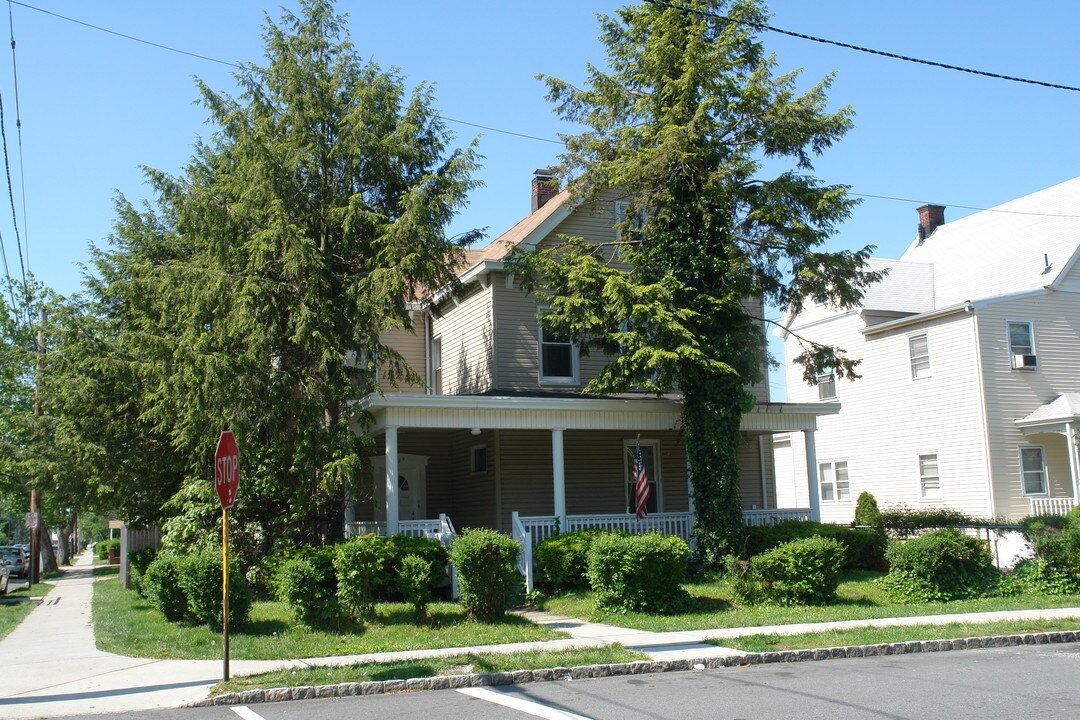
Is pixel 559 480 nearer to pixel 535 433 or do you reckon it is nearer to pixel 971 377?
pixel 535 433

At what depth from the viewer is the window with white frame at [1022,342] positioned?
89.2 ft

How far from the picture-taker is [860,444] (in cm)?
3083

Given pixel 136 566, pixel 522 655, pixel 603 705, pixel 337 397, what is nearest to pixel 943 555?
pixel 522 655

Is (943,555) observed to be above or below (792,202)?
below

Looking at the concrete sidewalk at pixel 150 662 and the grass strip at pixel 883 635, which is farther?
the grass strip at pixel 883 635

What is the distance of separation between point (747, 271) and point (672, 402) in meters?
3.21

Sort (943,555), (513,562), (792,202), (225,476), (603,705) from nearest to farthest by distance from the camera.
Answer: (603,705) < (225,476) < (513,562) < (943,555) < (792,202)

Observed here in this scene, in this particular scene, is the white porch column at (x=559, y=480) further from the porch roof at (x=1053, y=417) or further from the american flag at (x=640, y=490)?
the porch roof at (x=1053, y=417)

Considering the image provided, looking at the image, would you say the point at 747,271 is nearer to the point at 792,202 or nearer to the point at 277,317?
the point at 792,202

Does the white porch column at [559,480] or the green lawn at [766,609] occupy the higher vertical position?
the white porch column at [559,480]

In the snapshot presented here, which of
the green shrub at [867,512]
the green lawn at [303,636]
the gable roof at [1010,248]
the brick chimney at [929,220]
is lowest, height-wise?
the green lawn at [303,636]

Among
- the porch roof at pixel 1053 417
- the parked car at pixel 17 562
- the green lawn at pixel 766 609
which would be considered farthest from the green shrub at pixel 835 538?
the parked car at pixel 17 562

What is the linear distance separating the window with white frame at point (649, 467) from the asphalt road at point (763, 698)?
11.7 meters

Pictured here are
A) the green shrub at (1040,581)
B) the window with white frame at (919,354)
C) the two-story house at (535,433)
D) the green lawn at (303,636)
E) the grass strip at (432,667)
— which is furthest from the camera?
the window with white frame at (919,354)
